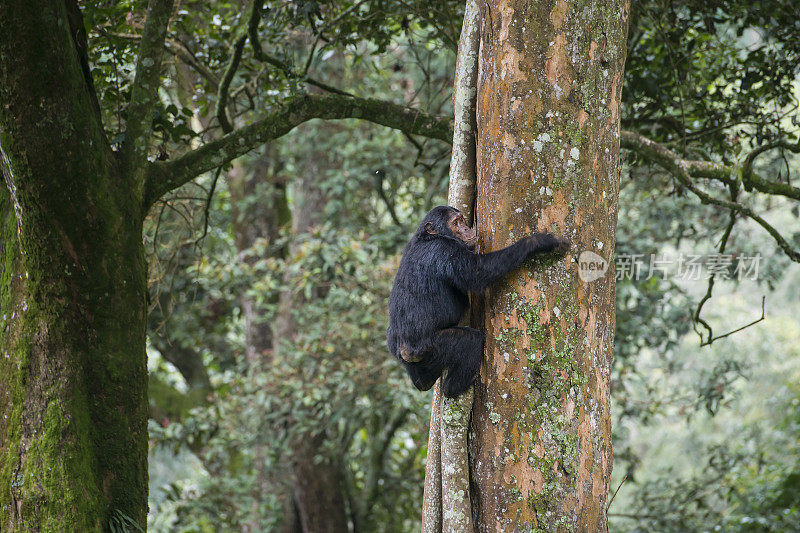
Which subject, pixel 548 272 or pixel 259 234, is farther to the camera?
pixel 259 234

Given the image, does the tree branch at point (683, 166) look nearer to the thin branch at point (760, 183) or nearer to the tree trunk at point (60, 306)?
the thin branch at point (760, 183)

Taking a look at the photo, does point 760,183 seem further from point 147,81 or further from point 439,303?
point 147,81

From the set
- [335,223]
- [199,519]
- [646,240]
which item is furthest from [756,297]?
[199,519]

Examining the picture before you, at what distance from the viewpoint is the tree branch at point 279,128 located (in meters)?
3.52

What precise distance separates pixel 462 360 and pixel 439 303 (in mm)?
512

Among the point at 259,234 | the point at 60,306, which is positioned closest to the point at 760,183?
the point at 60,306

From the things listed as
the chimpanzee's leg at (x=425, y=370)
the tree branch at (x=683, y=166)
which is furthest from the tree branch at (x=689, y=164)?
the chimpanzee's leg at (x=425, y=370)

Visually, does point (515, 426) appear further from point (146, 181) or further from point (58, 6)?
point (58, 6)

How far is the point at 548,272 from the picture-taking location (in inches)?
99.7

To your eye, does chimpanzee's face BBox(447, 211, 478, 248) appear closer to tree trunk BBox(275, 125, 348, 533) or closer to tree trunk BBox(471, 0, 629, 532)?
tree trunk BBox(471, 0, 629, 532)

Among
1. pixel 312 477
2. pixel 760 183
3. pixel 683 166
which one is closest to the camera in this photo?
pixel 683 166

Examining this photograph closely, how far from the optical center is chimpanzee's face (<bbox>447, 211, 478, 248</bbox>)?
3051 mm

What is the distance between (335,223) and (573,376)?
Result: 20.1 feet

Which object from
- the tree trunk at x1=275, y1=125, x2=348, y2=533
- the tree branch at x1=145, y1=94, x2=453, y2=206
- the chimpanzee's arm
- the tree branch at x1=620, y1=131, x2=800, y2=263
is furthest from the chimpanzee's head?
the tree trunk at x1=275, y1=125, x2=348, y2=533
